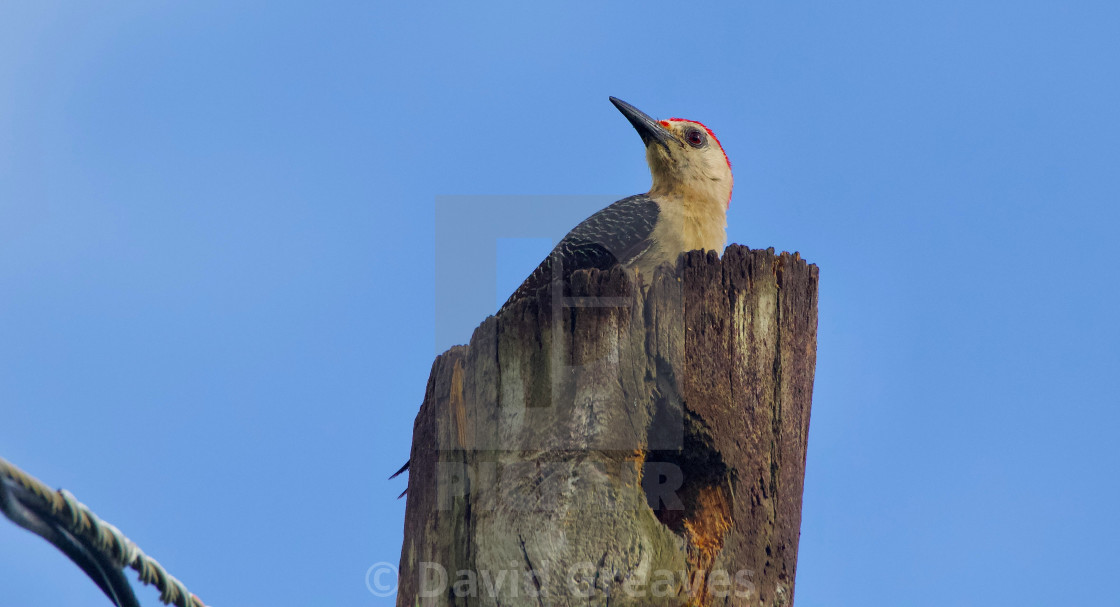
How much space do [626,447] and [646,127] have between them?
14.5ft

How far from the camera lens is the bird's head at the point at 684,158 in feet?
23.9

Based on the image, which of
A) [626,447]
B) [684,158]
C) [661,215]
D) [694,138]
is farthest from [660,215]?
[626,447]

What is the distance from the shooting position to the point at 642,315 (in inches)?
144

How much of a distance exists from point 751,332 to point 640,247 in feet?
8.90

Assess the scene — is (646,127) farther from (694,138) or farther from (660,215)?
(660,215)

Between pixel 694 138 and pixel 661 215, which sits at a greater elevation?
pixel 694 138

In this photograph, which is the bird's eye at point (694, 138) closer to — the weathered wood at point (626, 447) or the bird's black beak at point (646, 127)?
the bird's black beak at point (646, 127)

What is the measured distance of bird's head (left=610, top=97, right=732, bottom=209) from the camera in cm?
727

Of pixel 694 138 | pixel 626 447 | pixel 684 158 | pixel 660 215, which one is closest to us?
pixel 626 447

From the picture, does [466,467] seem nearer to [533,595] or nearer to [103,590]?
[533,595]

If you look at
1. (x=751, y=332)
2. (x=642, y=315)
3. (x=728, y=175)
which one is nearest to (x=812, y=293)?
(x=751, y=332)

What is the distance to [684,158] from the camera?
24.1 ft

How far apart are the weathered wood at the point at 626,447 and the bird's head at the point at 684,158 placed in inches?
134

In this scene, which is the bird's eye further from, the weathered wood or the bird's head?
the weathered wood
